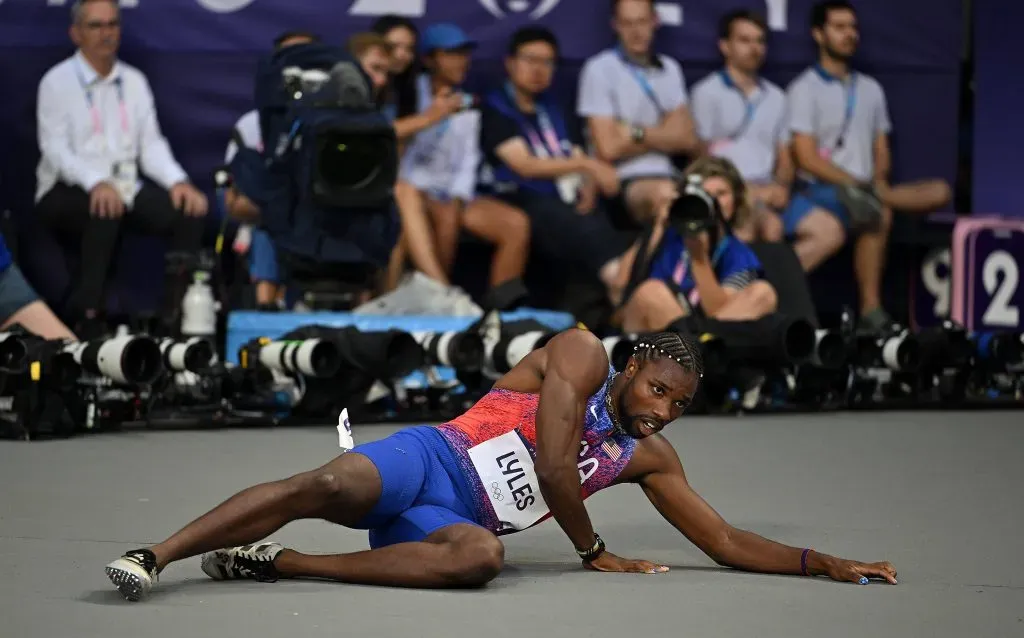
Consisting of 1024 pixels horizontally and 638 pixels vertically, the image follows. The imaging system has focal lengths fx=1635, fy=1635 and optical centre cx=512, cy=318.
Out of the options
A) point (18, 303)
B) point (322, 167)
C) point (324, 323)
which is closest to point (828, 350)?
point (324, 323)

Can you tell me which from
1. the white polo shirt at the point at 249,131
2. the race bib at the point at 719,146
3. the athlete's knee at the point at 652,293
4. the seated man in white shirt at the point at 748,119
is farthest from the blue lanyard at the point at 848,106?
the white polo shirt at the point at 249,131

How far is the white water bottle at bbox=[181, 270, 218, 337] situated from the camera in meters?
8.52

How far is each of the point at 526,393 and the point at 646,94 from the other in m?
7.55

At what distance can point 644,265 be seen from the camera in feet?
29.5

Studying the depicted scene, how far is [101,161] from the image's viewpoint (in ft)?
33.3

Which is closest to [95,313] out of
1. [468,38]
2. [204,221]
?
[204,221]

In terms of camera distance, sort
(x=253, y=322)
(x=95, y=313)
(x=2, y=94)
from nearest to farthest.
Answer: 1. (x=253, y=322)
2. (x=95, y=313)
3. (x=2, y=94)

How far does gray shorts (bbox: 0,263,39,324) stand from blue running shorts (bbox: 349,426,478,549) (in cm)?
471

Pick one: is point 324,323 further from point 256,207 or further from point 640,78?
point 640,78

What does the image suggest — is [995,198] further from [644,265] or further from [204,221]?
[204,221]

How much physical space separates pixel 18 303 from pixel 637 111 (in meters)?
4.77

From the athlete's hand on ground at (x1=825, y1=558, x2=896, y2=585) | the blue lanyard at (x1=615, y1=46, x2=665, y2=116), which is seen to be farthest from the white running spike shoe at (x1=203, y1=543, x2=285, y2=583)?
the blue lanyard at (x1=615, y1=46, x2=665, y2=116)

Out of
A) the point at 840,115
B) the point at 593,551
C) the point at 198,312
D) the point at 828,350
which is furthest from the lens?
the point at 840,115

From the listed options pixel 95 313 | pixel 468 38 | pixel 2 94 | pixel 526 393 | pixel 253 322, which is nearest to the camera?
pixel 526 393
